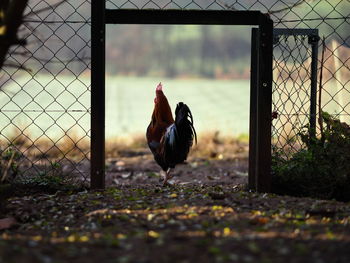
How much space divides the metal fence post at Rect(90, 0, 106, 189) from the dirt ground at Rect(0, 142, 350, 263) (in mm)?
390

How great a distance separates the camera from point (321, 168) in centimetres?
486

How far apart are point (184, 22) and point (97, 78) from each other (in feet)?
2.54

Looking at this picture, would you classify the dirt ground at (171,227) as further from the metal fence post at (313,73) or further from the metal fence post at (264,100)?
the metal fence post at (313,73)

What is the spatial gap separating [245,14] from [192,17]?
15.9 inches

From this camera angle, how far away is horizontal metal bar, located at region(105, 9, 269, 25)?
15.7 ft

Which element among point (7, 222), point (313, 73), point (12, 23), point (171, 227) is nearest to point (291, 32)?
point (313, 73)

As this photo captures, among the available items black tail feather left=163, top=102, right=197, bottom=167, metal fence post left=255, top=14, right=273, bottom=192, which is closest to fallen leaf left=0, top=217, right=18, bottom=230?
metal fence post left=255, top=14, right=273, bottom=192

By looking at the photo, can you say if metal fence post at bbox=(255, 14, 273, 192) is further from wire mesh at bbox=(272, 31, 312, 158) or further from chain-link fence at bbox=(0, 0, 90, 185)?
chain-link fence at bbox=(0, 0, 90, 185)

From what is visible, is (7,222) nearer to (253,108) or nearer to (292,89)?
(253,108)

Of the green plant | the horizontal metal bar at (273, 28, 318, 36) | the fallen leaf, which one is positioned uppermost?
the horizontal metal bar at (273, 28, 318, 36)

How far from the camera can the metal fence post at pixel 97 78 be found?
15.6 feet

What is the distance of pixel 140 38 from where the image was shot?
10516 mm

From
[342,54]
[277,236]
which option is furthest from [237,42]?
[277,236]

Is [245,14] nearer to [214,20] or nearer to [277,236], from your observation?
[214,20]
